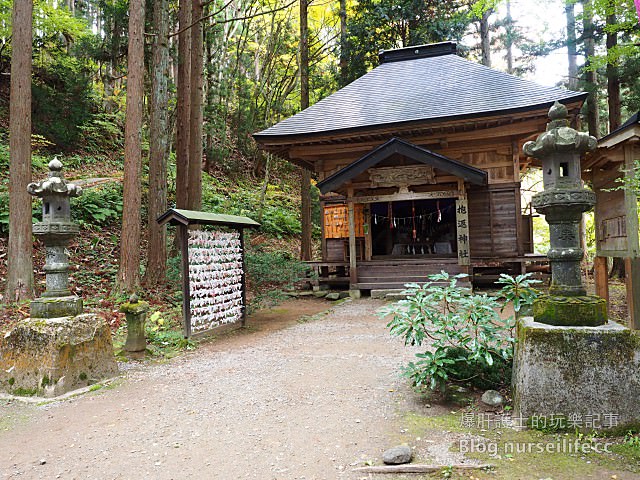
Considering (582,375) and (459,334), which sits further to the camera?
(459,334)

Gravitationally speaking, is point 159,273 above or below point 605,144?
below

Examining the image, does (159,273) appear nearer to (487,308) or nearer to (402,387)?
(402,387)

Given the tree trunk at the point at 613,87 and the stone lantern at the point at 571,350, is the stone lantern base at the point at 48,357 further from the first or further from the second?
the tree trunk at the point at 613,87

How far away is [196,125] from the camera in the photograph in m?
11.6

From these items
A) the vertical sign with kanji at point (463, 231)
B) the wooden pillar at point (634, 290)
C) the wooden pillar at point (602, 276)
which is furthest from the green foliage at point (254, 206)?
the wooden pillar at point (634, 290)

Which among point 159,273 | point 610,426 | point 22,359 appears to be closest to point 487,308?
point 610,426

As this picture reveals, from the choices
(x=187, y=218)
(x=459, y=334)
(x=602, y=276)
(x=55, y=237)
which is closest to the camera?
(x=459, y=334)

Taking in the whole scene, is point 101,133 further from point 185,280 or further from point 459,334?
point 459,334

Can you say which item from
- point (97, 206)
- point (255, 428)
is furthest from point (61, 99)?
point (255, 428)

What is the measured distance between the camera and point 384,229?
15133 millimetres

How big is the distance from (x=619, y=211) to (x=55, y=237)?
850 centimetres

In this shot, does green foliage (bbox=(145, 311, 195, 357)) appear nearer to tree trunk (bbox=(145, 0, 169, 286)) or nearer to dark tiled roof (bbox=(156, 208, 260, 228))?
dark tiled roof (bbox=(156, 208, 260, 228))

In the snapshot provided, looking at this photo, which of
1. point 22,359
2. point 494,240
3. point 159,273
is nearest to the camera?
point 22,359

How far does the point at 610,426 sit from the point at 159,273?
9.66 m
